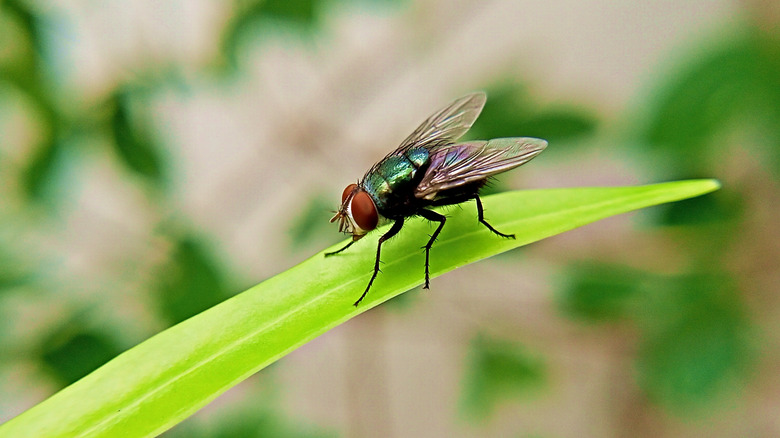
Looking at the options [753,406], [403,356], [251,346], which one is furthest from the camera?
[403,356]

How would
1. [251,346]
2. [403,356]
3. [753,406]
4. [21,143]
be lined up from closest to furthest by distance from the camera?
[251,346]
[21,143]
[753,406]
[403,356]

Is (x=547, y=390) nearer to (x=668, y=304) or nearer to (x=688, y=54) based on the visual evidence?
(x=668, y=304)

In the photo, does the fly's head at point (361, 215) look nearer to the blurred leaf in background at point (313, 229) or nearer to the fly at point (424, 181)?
the fly at point (424, 181)

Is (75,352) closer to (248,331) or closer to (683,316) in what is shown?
(248,331)

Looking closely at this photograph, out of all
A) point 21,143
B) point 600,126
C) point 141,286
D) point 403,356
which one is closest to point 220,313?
point 141,286

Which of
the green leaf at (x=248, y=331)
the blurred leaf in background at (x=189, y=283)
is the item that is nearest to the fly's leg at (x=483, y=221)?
the green leaf at (x=248, y=331)

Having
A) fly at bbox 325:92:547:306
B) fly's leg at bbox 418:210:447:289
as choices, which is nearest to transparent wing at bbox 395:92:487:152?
fly at bbox 325:92:547:306

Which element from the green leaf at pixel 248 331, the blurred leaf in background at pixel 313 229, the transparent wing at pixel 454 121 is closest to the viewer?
the green leaf at pixel 248 331
